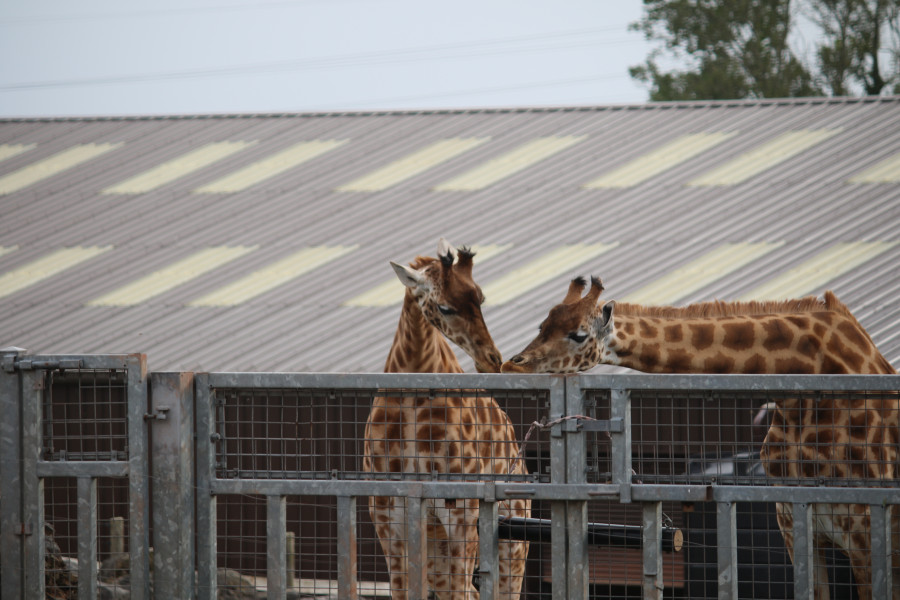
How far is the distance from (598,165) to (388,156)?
3.20 m

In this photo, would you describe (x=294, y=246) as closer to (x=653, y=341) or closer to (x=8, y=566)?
(x=653, y=341)

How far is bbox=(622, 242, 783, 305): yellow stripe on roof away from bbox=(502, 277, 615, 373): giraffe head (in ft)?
16.3

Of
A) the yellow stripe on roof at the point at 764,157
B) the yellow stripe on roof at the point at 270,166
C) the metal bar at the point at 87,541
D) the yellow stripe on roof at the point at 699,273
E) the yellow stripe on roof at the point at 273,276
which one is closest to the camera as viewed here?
the metal bar at the point at 87,541

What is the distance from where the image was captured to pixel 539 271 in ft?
40.1

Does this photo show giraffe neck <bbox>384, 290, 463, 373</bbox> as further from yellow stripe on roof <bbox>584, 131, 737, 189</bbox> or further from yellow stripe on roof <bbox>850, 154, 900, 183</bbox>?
yellow stripe on roof <bbox>850, 154, 900, 183</bbox>

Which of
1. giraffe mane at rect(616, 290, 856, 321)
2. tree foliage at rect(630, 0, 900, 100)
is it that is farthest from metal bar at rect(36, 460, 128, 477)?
tree foliage at rect(630, 0, 900, 100)

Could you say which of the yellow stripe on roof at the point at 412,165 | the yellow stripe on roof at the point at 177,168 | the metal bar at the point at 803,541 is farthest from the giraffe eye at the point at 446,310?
the yellow stripe on roof at the point at 177,168

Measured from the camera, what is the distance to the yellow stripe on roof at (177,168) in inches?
627

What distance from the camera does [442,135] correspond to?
16.5m

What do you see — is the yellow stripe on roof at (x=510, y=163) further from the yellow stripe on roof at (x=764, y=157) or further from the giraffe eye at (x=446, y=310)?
the giraffe eye at (x=446, y=310)

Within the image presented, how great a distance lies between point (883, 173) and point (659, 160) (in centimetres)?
290

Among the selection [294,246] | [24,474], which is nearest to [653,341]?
[24,474]

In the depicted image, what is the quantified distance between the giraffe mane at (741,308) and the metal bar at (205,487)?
291cm

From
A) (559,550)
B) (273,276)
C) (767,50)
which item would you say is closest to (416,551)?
(559,550)
